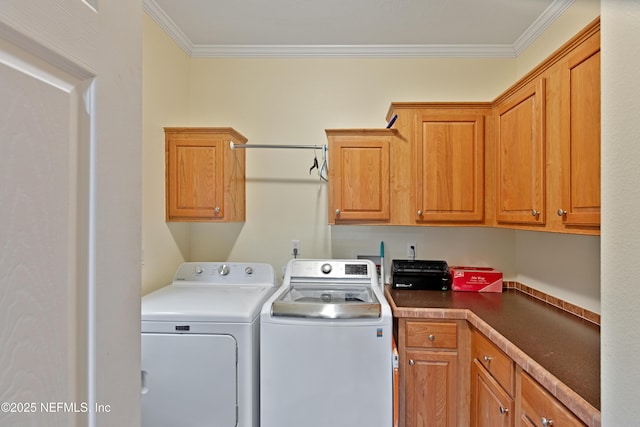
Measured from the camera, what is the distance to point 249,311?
68.9 inches

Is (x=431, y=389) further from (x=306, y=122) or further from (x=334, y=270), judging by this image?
(x=306, y=122)

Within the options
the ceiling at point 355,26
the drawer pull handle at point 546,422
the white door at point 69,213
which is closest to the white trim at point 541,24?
the ceiling at point 355,26

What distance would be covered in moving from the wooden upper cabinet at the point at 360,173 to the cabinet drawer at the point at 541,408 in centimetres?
120

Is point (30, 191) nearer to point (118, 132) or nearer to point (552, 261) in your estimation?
point (118, 132)

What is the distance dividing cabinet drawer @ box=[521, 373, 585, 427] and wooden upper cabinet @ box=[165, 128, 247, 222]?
188 cm

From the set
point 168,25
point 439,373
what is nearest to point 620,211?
point 439,373

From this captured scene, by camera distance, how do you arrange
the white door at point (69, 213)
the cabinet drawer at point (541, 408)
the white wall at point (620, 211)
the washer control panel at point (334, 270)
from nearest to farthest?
the white door at point (69, 213)
the white wall at point (620, 211)
the cabinet drawer at point (541, 408)
the washer control panel at point (334, 270)

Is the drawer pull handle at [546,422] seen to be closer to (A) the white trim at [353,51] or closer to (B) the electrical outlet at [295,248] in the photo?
(B) the electrical outlet at [295,248]

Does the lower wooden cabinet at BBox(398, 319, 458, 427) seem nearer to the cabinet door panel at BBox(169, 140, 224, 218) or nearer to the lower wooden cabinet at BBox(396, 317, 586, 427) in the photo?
the lower wooden cabinet at BBox(396, 317, 586, 427)

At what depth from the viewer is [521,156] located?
184 cm

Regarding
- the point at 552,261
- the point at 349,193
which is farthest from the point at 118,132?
the point at 552,261

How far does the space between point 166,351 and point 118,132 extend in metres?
1.52

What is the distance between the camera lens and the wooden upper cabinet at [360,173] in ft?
7.27

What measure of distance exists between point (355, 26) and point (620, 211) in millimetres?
2096
